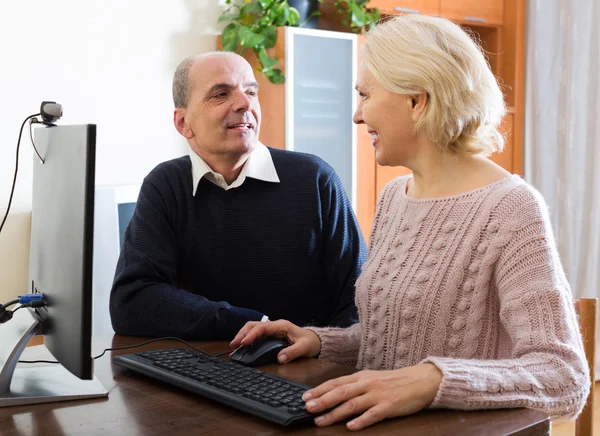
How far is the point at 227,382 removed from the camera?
1278mm

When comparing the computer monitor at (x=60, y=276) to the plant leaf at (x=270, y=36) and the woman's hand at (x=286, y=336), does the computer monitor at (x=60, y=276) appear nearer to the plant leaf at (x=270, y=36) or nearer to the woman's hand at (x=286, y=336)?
the woman's hand at (x=286, y=336)

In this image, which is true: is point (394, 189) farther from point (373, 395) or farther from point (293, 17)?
point (293, 17)

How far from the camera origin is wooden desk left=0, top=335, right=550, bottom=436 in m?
1.11

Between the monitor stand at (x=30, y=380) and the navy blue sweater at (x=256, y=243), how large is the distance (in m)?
0.47

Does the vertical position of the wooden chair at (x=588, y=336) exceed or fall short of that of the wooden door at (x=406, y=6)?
it falls short

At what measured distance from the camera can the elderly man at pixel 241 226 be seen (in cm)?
200

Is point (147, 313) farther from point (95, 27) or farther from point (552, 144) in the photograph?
point (552, 144)

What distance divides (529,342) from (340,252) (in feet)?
2.66

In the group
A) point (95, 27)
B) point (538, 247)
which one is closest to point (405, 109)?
point (538, 247)

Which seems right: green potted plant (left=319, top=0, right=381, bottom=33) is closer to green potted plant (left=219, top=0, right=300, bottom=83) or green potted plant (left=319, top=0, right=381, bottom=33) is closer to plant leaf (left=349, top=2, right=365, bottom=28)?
plant leaf (left=349, top=2, right=365, bottom=28)

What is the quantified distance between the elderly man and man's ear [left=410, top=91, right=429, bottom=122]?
1.80 feet

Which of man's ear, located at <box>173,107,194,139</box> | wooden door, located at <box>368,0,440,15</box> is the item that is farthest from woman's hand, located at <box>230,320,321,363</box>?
wooden door, located at <box>368,0,440,15</box>

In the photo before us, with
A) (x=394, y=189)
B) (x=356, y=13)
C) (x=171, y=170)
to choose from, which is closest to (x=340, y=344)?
(x=394, y=189)

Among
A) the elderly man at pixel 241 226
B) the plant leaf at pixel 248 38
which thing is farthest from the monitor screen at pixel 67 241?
the plant leaf at pixel 248 38
